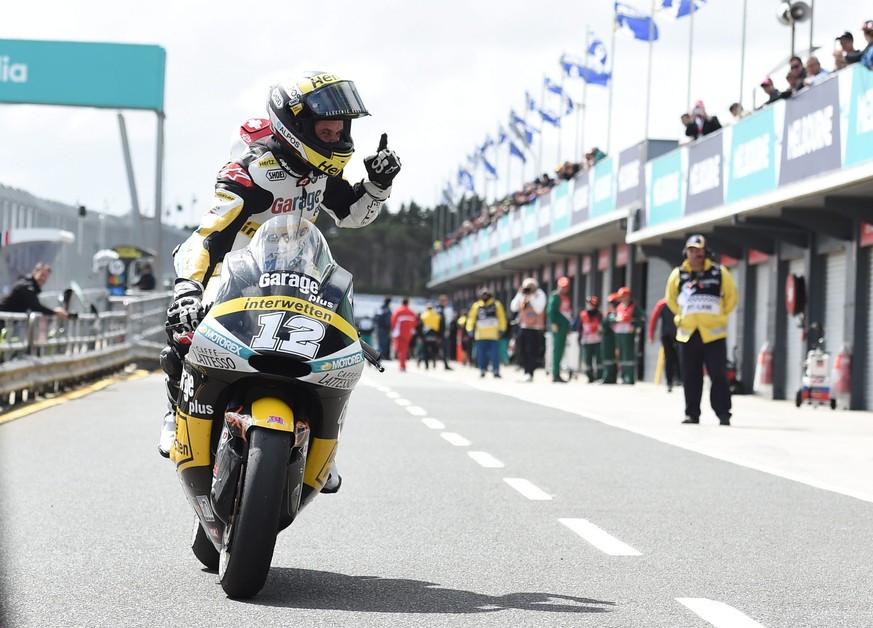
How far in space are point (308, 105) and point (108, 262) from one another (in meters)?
35.0

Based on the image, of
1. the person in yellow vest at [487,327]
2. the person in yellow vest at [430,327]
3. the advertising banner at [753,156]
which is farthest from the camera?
the person in yellow vest at [430,327]

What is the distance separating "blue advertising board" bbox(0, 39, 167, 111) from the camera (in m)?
41.2

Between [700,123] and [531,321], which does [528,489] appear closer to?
[700,123]

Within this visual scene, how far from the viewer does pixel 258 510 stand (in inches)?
205

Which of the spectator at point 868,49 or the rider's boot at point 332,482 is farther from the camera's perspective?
the spectator at point 868,49

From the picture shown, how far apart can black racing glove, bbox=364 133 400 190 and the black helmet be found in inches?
16.1

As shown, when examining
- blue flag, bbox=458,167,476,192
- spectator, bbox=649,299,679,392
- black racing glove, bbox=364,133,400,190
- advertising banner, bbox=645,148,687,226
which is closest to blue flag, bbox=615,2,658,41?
advertising banner, bbox=645,148,687,226

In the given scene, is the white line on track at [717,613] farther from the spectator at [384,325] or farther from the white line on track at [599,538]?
the spectator at [384,325]

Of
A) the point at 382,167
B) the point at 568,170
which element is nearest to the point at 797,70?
the point at 382,167

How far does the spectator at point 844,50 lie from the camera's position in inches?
755

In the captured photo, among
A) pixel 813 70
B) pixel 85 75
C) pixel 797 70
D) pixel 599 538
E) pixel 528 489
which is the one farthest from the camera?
pixel 85 75

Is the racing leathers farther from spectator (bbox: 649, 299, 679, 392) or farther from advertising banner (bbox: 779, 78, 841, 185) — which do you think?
spectator (bbox: 649, 299, 679, 392)

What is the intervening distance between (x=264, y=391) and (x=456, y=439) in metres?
7.79

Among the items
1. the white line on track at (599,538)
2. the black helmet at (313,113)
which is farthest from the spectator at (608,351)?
the black helmet at (313,113)
